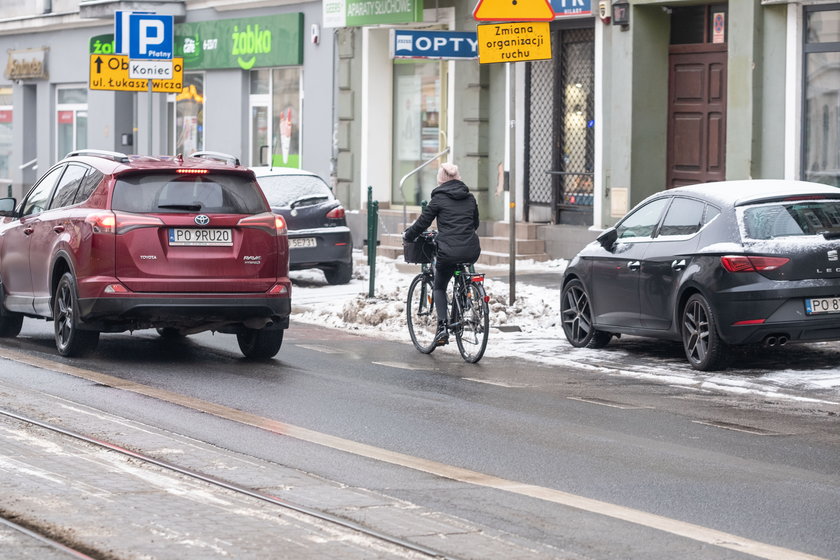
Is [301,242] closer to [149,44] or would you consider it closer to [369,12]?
[149,44]

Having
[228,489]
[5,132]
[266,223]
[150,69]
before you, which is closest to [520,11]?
[266,223]

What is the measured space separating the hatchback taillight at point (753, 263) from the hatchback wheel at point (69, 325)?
523 centimetres

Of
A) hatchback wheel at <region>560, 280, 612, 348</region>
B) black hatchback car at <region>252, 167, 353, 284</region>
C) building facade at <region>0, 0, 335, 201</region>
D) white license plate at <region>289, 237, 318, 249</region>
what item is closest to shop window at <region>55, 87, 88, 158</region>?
building facade at <region>0, 0, 335, 201</region>

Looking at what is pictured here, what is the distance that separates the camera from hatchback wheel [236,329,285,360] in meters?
13.8

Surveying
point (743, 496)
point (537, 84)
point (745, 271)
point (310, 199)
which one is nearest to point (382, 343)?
point (745, 271)

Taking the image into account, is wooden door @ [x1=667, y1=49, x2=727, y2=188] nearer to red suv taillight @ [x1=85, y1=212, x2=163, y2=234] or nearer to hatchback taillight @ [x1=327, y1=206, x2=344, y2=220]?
hatchback taillight @ [x1=327, y1=206, x2=344, y2=220]

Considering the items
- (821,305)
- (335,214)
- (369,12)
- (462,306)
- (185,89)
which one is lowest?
(462,306)

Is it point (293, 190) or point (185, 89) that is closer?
point (293, 190)

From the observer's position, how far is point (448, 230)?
45.8 ft

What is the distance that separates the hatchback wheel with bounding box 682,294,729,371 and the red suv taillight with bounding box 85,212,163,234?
434 centimetres

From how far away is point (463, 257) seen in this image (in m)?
13.9

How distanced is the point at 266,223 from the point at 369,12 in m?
14.0

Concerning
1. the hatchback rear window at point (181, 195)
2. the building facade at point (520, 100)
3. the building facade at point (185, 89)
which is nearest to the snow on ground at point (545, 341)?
the building facade at point (520, 100)

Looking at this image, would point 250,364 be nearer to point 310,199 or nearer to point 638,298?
point 638,298
